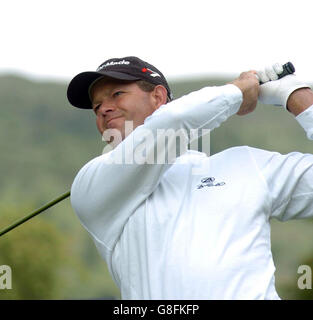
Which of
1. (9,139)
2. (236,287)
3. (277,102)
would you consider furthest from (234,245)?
(9,139)

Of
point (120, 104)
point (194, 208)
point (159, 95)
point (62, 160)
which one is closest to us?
point (194, 208)

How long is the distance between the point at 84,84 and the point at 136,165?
761 mm

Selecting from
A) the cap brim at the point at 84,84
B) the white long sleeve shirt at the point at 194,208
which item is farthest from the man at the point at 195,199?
the cap brim at the point at 84,84

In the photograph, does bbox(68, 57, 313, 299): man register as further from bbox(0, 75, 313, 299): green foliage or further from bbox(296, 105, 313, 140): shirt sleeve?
bbox(0, 75, 313, 299): green foliage

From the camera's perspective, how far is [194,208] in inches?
140

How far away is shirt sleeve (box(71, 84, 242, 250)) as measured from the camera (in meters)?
3.56

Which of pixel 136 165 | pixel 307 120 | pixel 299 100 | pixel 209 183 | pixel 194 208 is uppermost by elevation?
pixel 299 100

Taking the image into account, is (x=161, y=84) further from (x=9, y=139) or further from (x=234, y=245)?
(x=9, y=139)

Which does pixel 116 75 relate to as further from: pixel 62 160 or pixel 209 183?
pixel 62 160

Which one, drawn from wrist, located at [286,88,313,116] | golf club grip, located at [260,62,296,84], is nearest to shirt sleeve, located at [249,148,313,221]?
wrist, located at [286,88,313,116]

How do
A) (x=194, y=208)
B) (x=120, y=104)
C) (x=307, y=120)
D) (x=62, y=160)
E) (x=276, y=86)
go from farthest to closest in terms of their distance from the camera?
(x=62, y=160), (x=120, y=104), (x=276, y=86), (x=307, y=120), (x=194, y=208)

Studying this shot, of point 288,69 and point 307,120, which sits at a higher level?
point 288,69

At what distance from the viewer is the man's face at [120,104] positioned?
399cm

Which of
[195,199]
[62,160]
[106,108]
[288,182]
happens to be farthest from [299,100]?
[62,160]
